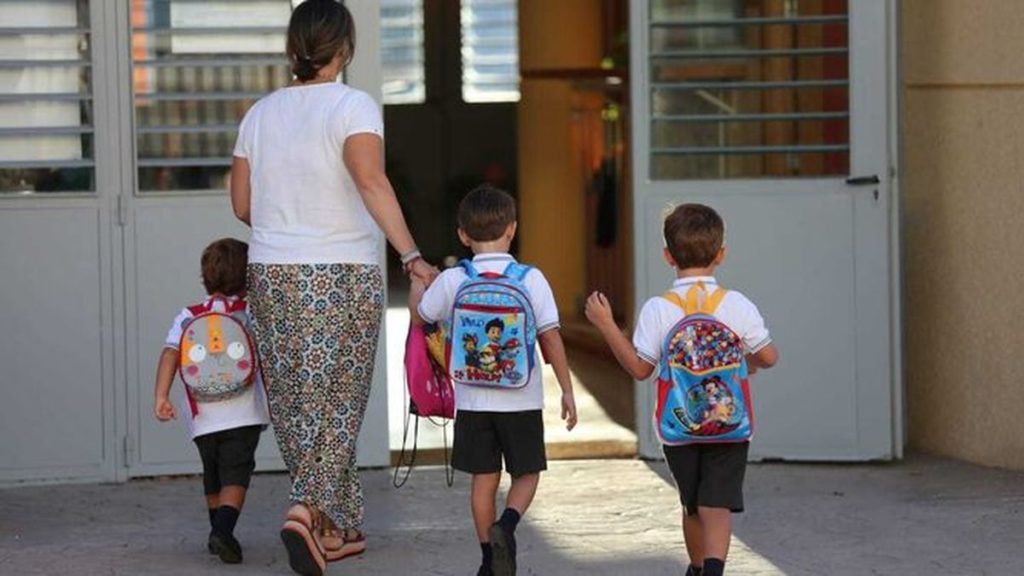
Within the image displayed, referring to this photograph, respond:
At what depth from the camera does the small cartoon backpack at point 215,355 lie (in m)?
6.40

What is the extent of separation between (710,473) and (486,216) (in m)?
1.02

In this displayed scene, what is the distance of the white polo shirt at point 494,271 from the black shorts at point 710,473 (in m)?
0.48

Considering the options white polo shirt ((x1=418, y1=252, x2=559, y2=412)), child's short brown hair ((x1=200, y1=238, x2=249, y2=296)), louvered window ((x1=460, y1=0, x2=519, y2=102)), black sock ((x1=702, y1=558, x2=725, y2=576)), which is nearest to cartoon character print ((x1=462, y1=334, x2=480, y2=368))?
white polo shirt ((x1=418, y1=252, x2=559, y2=412))

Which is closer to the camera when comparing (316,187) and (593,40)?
(316,187)

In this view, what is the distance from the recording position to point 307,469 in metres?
6.27

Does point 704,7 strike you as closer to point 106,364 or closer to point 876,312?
point 876,312

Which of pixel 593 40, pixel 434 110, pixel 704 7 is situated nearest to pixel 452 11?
pixel 434 110

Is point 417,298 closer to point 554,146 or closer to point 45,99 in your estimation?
point 45,99

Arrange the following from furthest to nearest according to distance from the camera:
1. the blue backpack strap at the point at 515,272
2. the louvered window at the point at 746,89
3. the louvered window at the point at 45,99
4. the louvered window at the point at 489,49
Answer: the louvered window at the point at 489,49
the louvered window at the point at 746,89
the louvered window at the point at 45,99
the blue backpack strap at the point at 515,272

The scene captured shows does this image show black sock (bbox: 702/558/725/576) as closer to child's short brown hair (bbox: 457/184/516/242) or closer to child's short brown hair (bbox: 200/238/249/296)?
child's short brown hair (bbox: 457/184/516/242)

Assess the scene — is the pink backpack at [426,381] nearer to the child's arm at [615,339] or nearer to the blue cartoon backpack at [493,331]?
the blue cartoon backpack at [493,331]

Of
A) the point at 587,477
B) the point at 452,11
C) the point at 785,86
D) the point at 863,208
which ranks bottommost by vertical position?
the point at 587,477

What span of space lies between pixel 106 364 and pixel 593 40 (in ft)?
26.5

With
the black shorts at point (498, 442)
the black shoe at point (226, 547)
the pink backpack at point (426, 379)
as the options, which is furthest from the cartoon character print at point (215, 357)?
the black shorts at point (498, 442)
